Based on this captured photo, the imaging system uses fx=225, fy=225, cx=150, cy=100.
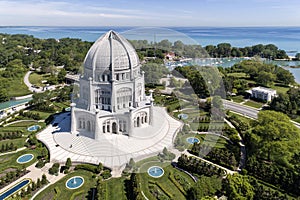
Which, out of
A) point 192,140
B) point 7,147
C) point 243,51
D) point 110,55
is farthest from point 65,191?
point 243,51

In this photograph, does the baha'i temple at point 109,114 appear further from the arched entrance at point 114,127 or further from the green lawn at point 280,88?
the green lawn at point 280,88

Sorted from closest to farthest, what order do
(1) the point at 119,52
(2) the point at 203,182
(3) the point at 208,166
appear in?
(2) the point at 203,182
(3) the point at 208,166
(1) the point at 119,52

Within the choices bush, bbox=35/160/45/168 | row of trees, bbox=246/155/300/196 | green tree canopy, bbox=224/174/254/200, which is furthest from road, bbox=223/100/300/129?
bush, bbox=35/160/45/168

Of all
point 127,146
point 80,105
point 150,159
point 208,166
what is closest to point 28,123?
point 80,105

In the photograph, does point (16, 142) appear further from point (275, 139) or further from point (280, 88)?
point (280, 88)

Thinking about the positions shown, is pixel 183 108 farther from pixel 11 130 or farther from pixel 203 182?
pixel 11 130
